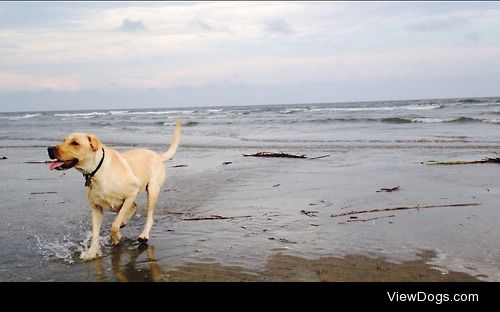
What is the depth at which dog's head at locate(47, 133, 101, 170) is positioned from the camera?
188 inches

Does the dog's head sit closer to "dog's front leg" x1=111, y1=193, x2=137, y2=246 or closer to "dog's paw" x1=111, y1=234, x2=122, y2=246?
"dog's front leg" x1=111, y1=193, x2=137, y2=246

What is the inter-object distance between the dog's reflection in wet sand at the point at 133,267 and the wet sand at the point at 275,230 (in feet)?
0.04

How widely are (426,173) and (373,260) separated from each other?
16.6ft

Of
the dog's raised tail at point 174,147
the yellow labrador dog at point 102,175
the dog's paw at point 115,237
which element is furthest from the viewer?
the dog's raised tail at point 174,147

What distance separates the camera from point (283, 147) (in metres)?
15.5

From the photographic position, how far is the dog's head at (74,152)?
4.78 meters

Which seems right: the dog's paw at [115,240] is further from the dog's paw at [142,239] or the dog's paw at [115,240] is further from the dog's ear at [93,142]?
the dog's ear at [93,142]

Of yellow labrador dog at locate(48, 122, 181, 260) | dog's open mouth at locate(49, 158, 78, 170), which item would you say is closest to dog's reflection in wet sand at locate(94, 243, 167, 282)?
yellow labrador dog at locate(48, 122, 181, 260)

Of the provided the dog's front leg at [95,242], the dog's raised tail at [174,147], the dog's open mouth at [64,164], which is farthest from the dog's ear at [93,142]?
the dog's raised tail at [174,147]

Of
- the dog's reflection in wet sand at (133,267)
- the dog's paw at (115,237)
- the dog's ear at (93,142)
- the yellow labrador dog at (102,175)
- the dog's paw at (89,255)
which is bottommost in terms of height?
the dog's reflection in wet sand at (133,267)

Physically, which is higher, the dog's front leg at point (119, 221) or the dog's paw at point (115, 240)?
the dog's front leg at point (119, 221)

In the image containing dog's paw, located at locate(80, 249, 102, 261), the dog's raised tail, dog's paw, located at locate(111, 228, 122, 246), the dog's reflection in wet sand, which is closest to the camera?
the dog's reflection in wet sand

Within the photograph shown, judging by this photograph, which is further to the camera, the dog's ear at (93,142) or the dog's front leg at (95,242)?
the dog's ear at (93,142)
